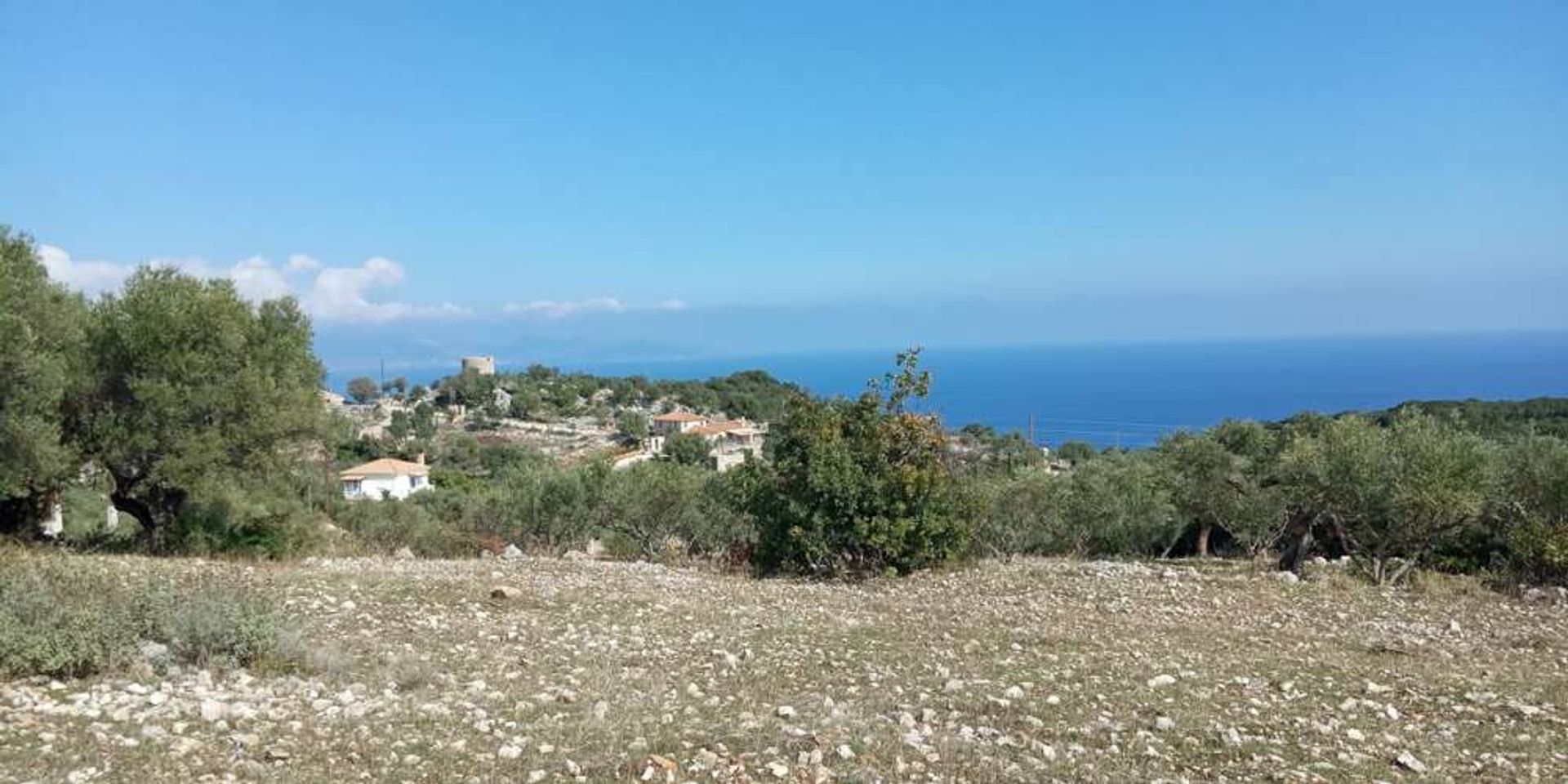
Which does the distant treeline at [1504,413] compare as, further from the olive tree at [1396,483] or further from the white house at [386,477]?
the white house at [386,477]

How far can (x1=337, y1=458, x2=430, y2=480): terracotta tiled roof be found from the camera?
7069 cm

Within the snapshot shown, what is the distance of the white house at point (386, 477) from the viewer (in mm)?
69125

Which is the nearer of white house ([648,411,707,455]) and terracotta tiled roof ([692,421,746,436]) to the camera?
terracotta tiled roof ([692,421,746,436])

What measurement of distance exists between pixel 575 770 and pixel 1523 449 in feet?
86.0

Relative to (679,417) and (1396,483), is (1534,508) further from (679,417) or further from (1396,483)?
(679,417)

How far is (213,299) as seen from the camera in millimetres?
19656

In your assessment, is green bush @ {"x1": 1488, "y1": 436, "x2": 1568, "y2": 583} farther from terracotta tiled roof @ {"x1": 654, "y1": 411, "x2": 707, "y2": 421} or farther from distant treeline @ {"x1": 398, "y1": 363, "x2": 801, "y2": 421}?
distant treeline @ {"x1": 398, "y1": 363, "x2": 801, "y2": 421}

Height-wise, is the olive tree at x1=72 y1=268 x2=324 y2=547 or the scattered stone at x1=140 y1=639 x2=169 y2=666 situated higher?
the olive tree at x1=72 y1=268 x2=324 y2=547

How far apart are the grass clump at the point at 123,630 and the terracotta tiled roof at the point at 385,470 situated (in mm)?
65923

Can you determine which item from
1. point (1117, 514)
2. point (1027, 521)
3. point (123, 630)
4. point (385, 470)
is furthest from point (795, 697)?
point (385, 470)

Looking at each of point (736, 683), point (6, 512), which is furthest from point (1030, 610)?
point (6, 512)

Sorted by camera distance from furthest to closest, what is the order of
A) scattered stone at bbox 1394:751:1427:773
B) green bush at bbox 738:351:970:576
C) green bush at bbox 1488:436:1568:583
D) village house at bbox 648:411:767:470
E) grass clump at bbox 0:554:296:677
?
village house at bbox 648:411:767:470 → green bush at bbox 1488:436:1568:583 → green bush at bbox 738:351:970:576 → grass clump at bbox 0:554:296:677 → scattered stone at bbox 1394:751:1427:773

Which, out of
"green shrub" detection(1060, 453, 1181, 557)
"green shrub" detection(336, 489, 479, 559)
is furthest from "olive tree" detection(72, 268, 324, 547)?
"green shrub" detection(1060, 453, 1181, 557)

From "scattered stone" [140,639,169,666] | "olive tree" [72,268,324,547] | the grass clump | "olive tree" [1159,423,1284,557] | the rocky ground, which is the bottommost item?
"olive tree" [1159,423,1284,557]
